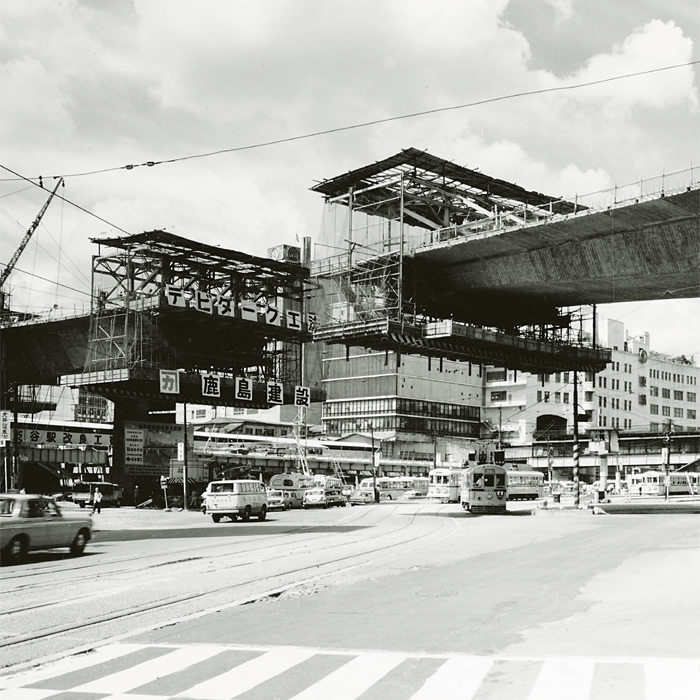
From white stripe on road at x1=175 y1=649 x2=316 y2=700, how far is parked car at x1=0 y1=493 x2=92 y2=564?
1366 cm

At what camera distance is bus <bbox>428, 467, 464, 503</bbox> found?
78.3 meters

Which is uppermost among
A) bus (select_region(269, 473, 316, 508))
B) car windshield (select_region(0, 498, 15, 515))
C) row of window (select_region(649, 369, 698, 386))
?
row of window (select_region(649, 369, 698, 386))

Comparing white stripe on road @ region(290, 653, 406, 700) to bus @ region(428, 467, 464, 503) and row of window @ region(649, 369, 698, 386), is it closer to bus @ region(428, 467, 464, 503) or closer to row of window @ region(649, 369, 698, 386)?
bus @ region(428, 467, 464, 503)

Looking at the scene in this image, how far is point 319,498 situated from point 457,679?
182 feet

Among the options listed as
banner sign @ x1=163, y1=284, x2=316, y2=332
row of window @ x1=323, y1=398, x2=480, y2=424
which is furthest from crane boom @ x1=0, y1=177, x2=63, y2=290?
row of window @ x1=323, y1=398, x2=480, y2=424

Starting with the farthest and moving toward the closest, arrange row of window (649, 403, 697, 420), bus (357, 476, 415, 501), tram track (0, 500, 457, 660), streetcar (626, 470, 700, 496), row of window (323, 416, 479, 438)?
row of window (649, 403, 697, 420), row of window (323, 416, 479, 438), streetcar (626, 470, 700, 496), bus (357, 476, 415, 501), tram track (0, 500, 457, 660)

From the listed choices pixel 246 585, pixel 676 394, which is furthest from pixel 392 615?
pixel 676 394

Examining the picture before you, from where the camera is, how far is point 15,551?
2158 cm

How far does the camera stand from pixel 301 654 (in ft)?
32.2

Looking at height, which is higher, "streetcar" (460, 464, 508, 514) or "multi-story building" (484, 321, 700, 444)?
"multi-story building" (484, 321, 700, 444)

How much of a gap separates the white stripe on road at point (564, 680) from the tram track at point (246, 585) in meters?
5.52

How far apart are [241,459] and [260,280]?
2239cm

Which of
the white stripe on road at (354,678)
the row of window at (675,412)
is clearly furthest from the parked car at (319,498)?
the row of window at (675,412)

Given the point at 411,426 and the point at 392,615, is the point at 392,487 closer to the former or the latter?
the point at 411,426
